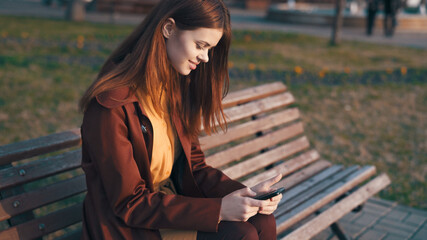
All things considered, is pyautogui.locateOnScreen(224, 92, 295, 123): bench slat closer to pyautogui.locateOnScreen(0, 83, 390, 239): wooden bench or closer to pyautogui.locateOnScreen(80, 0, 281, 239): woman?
pyautogui.locateOnScreen(0, 83, 390, 239): wooden bench

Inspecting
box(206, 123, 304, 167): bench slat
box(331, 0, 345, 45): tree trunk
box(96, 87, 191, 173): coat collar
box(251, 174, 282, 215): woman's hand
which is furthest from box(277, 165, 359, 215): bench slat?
box(331, 0, 345, 45): tree trunk

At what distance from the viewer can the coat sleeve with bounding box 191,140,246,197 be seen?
2.51 metres

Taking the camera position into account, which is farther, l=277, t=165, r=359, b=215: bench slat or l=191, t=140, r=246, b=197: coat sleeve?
l=277, t=165, r=359, b=215: bench slat

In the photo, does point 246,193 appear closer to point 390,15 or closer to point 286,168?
point 286,168

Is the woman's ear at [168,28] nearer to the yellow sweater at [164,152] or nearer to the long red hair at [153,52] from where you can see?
the long red hair at [153,52]

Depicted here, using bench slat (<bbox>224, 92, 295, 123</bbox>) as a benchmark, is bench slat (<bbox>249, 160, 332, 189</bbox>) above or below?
below

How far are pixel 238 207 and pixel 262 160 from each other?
147cm

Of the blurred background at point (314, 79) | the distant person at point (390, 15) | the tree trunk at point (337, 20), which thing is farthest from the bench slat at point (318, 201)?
the distant person at point (390, 15)

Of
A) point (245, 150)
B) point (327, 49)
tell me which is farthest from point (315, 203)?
point (327, 49)

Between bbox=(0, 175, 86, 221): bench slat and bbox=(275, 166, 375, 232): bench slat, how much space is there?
1074mm

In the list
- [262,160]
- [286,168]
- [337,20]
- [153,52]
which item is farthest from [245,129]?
[337,20]

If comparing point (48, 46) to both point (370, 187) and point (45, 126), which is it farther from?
point (370, 187)

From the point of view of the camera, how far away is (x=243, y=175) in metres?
3.37

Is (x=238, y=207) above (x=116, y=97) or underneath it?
underneath
